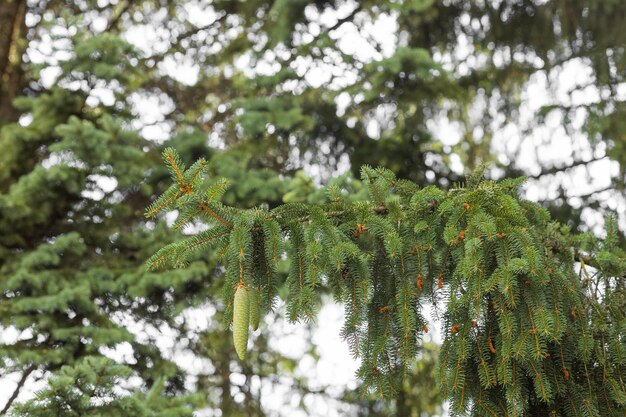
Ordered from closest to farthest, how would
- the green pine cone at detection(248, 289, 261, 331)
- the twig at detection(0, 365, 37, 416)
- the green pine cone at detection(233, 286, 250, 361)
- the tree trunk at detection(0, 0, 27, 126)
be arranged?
the green pine cone at detection(233, 286, 250, 361) < the green pine cone at detection(248, 289, 261, 331) < the twig at detection(0, 365, 37, 416) < the tree trunk at detection(0, 0, 27, 126)

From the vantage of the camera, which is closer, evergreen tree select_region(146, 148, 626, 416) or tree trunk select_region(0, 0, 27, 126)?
evergreen tree select_region(146, 148, 626, 416)

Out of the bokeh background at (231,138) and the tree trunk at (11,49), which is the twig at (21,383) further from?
the tree trunk at (11,49)

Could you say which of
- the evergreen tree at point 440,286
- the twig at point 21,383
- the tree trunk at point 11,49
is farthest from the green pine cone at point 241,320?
the tree trunk at point 11,49

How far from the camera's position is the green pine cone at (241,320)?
2393 millimetres

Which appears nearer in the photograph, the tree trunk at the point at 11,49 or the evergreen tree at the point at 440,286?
the evergreen tree at the point at 440,286

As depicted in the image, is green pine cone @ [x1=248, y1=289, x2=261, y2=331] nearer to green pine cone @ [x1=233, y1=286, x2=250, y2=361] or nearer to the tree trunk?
green pine cone @ [x1=233, y1=286, x2=250, y2=361]

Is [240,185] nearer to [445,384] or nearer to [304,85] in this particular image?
[304,85]

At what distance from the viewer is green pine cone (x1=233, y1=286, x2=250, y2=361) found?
7.85 ft

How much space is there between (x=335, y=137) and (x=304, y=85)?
0.60 meters

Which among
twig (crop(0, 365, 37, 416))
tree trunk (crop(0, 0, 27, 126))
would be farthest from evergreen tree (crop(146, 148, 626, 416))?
tree trunk (crop(0, 0, 27, 126))

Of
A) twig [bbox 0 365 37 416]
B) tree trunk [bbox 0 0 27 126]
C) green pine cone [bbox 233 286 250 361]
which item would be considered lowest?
green pine cone [bbox 233 286 250 361]

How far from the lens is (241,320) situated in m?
2.41

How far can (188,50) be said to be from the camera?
8.84 metres

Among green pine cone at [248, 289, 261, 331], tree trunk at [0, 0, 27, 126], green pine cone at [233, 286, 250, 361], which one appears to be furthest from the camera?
tree trunk at [0, 0, 27, 126]
